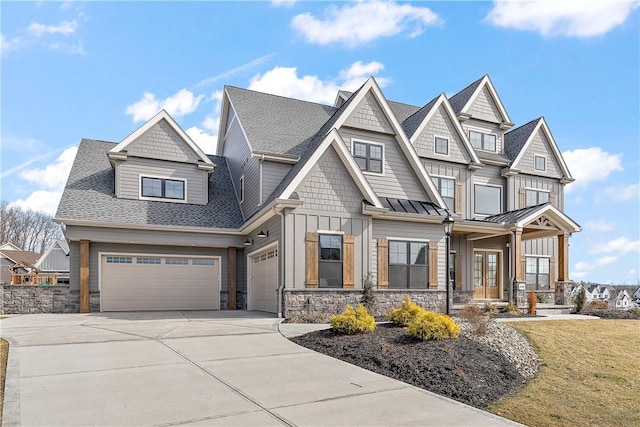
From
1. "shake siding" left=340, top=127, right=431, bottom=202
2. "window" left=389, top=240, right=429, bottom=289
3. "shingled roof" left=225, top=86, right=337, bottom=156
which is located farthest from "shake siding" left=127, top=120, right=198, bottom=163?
"window" left=389, top=240, right=429, bottom=289

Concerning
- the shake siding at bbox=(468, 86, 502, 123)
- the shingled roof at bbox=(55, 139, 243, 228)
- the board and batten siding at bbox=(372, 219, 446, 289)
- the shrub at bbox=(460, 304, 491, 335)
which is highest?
the shake siding at bbox=(468, 86, 502, 123)

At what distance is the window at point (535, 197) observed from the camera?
22078 millimetres

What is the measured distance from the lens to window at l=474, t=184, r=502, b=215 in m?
20.8

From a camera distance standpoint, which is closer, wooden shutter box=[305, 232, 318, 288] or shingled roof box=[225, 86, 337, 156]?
wooden shutter box=[305, 232, 318, 288]

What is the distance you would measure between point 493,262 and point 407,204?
7251 mm

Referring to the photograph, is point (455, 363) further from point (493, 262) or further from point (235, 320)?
point (493, 262)

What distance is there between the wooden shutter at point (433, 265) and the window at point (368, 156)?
3.44 metres

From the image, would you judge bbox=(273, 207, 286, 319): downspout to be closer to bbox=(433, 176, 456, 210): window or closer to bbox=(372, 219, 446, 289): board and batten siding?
bbox=(372, 219, 446, 289): board and batten siding

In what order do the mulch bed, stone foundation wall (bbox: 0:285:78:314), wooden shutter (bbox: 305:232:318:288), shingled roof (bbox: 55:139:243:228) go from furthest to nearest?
shingled roof (bbox: 55:139:243:228)
stone foundation wall (bbox: 0:285:78:314)
wooden shutter (bbox: 305:232:318:288)
the mulch bed

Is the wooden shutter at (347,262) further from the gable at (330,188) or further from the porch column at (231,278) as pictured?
the porch column at (231,278)

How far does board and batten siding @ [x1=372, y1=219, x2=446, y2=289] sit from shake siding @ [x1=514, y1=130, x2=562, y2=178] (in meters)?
8.04

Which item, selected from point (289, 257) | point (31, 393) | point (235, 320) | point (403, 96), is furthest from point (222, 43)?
point (403, 96)

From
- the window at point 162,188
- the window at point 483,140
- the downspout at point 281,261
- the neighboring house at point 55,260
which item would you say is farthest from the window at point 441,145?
the neighboring house at point 55,260

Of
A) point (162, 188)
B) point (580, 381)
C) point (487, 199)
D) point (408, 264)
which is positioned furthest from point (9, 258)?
point (580, 381)
